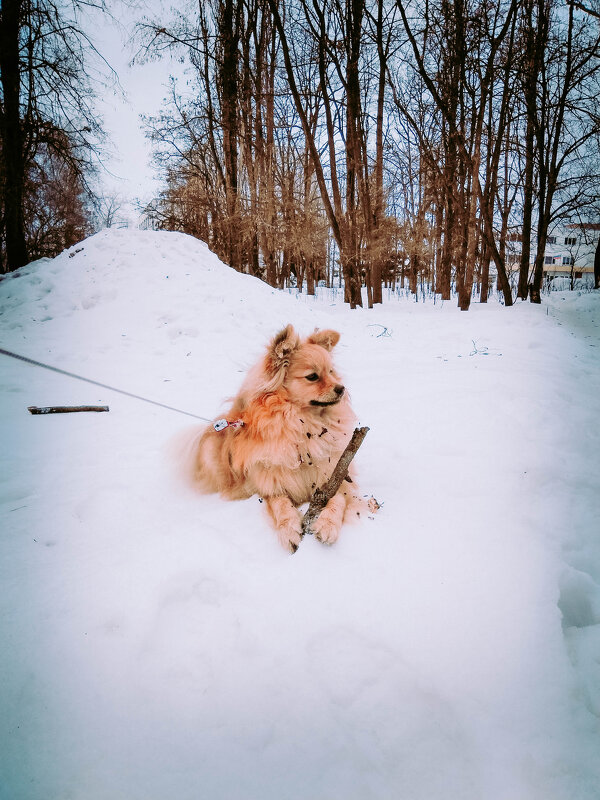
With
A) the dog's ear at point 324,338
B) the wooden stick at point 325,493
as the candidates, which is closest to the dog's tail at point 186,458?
the wooden stick at point 325,493

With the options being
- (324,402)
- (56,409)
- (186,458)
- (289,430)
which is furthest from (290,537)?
(56,409)

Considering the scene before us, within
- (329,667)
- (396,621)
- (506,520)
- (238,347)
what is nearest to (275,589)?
(329,667)

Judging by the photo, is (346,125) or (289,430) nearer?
(289,430)

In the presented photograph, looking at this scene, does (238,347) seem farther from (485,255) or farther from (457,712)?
(485,255)

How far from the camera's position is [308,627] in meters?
1.50

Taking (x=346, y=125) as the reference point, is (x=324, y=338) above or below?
below

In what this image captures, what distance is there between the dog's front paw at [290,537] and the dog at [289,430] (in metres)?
0.14

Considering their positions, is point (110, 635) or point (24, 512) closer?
point (110, 635)

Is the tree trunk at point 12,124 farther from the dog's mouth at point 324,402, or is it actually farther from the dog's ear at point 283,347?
the dog's mouth at point 324,402

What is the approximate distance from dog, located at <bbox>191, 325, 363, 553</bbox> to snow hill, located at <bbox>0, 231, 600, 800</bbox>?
19 cm

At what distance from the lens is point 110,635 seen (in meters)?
1.43

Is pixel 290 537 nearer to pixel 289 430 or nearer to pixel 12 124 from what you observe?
pixel 289 430

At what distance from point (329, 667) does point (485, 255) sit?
18012 millimetres

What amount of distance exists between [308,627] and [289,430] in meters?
1.08
